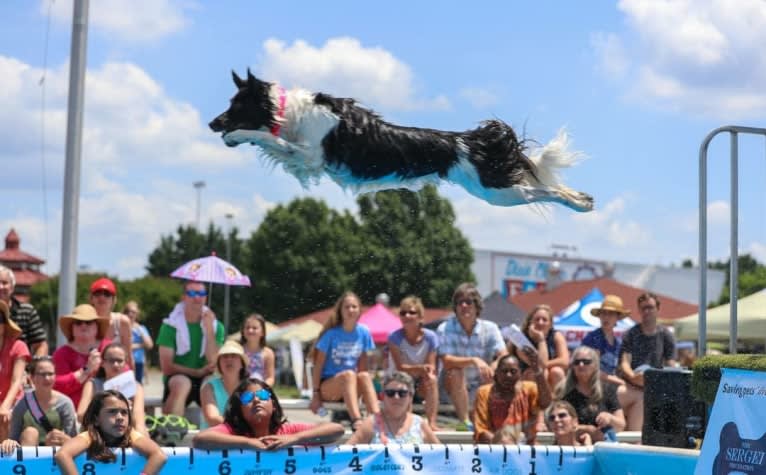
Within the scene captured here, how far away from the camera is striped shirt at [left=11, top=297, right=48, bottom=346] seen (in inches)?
358

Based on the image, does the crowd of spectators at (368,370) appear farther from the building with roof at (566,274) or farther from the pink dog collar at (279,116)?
the building with roof at (566,274)

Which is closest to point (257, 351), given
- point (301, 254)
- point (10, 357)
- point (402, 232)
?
point (10, 357)

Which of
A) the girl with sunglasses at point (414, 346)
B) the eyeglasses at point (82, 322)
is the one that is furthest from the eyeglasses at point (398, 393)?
the eyeglasses at point (82, 322)

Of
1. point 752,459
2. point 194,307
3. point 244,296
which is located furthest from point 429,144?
point 244,296

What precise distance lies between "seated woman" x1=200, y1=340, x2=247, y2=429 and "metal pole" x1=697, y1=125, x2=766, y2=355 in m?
3.38

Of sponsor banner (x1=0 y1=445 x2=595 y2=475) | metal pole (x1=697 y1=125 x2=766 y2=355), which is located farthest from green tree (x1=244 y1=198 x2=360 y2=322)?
metal pole (x1=697 y1=125 x2=766 y2=355)

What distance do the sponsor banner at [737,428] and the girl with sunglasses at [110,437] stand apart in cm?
314

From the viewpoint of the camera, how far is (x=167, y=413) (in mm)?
9273

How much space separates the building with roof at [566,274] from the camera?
188 ft

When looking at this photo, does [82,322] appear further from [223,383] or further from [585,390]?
[585,390]

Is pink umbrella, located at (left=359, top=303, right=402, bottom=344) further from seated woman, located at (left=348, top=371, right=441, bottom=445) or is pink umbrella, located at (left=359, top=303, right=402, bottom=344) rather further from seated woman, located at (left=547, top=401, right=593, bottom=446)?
seated woman, located at (left=348, top=371, right=441, bottom=445)

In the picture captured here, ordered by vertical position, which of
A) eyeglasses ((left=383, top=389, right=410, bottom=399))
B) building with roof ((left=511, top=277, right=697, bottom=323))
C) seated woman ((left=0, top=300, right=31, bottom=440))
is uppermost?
building with roof ((left=511, top=277, right=697, bottom=323))

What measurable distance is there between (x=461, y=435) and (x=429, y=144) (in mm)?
2725

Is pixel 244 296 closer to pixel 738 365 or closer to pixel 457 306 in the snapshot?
pixel 457 306
